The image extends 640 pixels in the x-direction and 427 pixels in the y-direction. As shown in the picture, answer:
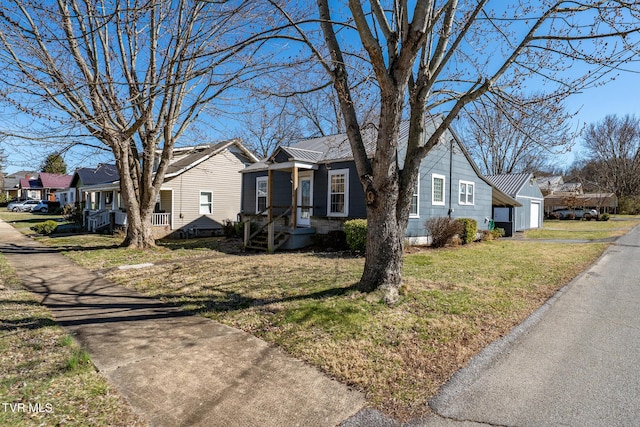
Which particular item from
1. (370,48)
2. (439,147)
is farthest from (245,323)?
(439,147)

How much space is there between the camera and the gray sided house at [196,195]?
65.4 ft

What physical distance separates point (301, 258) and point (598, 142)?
55.5 meters

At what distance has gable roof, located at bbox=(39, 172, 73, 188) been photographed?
52.8 meters

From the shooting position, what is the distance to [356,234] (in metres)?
11.7

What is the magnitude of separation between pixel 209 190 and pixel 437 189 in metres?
13.3

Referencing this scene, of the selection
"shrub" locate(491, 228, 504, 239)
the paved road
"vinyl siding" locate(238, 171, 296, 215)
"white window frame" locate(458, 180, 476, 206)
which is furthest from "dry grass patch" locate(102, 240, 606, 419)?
"shrub" locate(491, 228, 504, 239)

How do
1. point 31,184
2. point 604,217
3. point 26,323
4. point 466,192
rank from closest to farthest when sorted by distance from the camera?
point 26,323 < point 466,192 < point 604,217 < point 31,184

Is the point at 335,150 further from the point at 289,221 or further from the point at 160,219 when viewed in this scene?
the point at 160,219

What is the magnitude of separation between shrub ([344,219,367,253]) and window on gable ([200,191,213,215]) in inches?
486

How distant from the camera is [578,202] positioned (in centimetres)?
3975

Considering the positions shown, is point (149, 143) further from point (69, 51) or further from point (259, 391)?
point (259, 391)

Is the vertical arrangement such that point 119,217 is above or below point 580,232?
above

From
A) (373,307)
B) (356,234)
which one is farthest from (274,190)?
(373,307)

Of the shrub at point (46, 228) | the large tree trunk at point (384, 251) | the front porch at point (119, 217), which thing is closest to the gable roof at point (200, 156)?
the front porch at point (119, 217)
